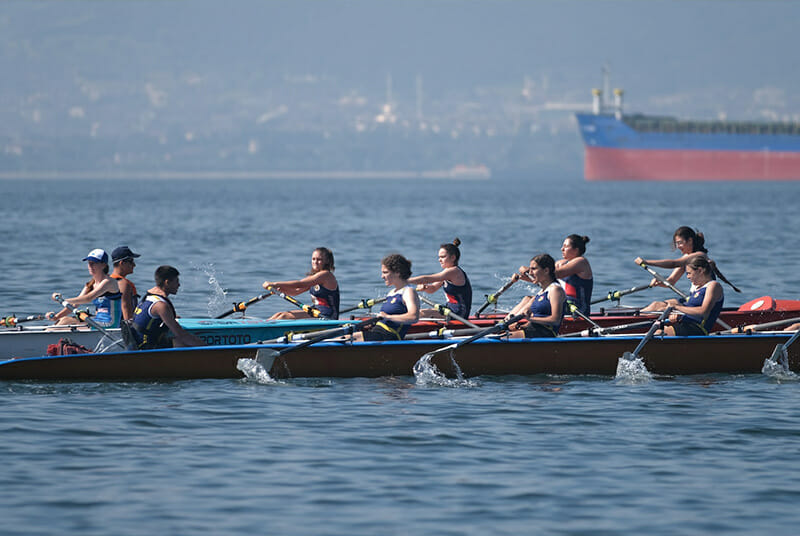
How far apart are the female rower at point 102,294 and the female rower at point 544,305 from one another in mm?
4484

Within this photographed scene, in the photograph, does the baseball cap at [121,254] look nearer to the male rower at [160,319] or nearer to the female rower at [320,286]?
the male rower at [160,319]

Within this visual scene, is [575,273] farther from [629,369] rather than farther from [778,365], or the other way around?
[778,365]

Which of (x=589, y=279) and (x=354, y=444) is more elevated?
(x=589, y=279)

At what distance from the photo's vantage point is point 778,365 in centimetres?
1431

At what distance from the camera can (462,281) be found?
611 inches

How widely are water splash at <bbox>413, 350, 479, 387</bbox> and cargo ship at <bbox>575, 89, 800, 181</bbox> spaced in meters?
107

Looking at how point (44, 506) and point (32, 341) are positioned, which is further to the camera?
point (32, 341)

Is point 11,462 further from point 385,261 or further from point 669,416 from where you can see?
point 669,416

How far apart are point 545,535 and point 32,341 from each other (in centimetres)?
852

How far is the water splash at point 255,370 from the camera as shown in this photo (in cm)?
1377

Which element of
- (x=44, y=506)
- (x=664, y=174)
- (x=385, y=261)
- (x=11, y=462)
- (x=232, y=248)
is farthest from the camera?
(x=664, y=174)

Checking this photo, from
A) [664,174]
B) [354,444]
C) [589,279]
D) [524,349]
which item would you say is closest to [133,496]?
[354,444]

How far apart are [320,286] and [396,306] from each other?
2.06 meters

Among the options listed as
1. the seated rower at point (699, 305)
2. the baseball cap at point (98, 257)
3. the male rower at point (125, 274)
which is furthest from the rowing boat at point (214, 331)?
the seated rower at point (699, 305)
